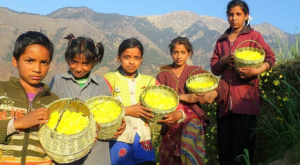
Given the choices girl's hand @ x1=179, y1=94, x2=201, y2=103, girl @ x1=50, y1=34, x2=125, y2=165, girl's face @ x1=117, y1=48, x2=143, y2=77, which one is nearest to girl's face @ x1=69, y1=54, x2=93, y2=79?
girl @ x1=50, y1=34, x2=125, y2=165

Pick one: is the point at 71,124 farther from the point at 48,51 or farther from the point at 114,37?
the point at 114,37

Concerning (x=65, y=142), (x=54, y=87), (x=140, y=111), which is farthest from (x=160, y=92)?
(x=65, y=142)

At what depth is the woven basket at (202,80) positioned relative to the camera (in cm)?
321

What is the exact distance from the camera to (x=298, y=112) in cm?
353

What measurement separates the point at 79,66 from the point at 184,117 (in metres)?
1.21

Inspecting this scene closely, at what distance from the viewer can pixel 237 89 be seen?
3410 millimetres

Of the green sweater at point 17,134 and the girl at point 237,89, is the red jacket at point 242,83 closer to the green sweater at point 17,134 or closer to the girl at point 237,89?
the girl at point 237,89

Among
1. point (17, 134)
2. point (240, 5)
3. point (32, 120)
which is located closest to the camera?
point (32, 120)

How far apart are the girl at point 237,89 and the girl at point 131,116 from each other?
39.6 inches

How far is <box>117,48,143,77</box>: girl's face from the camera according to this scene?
10.2 feet

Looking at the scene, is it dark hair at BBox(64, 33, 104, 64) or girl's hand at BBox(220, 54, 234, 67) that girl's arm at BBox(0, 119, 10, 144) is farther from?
girl's hand at BBox(220, 54, 234, 67)

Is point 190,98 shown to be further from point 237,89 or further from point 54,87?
point 54,87

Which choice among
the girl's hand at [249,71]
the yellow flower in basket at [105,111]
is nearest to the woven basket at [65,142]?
the yellow flower in basket at [105,111]

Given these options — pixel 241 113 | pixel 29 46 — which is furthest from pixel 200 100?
pixel 29 46
